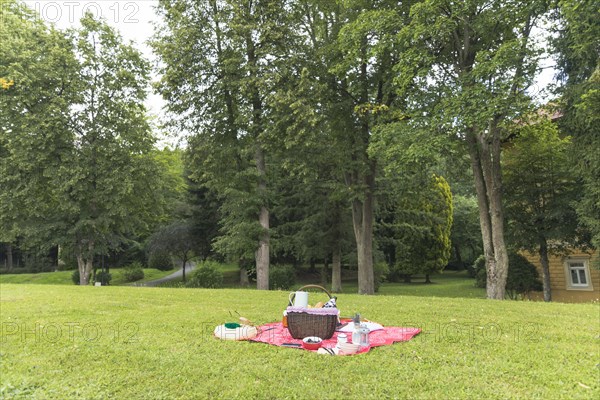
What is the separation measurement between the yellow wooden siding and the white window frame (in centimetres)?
8

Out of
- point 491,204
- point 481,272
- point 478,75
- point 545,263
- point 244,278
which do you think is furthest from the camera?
point 244,278

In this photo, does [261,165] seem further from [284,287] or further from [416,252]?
[416,252]

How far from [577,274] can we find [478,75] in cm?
1386

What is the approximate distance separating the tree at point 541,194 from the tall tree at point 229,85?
380 inches

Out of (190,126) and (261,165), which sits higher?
(190,126)

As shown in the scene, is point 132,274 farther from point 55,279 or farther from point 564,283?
point 564,283

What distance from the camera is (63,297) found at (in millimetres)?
10133

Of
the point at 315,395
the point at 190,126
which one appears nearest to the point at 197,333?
the point at 315,395

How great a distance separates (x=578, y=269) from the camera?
61.1 ft

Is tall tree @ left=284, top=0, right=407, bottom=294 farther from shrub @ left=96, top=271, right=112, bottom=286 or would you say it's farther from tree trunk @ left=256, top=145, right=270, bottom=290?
shrub @ left=96, top=271, right=112, bottom=286

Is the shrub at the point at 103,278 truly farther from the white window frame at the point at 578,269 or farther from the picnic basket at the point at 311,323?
the white window frame at the point at 578,269

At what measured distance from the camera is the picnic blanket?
5.12 metres

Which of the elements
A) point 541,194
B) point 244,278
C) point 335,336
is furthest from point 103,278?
point 541,194

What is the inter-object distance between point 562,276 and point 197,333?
63.8 feet
